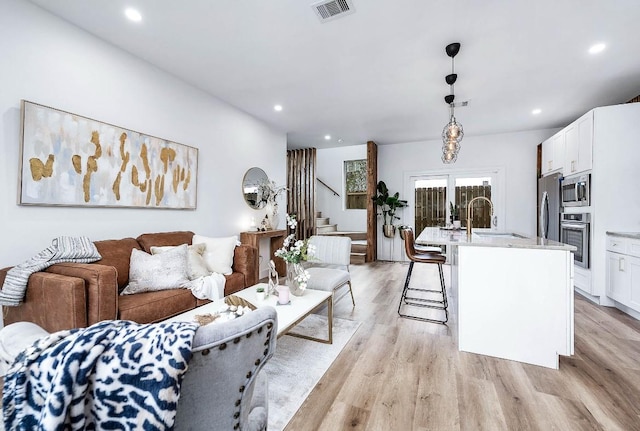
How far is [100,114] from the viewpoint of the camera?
8.75 ft

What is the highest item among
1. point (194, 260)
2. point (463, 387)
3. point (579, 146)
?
point (579, 146)

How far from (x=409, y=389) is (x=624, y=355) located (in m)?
1.91

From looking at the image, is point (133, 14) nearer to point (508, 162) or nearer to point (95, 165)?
point (95, 165)

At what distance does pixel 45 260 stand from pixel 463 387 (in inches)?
121

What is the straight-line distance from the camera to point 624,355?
7.38ft

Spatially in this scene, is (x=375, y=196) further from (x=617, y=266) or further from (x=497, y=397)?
(x=497, y=397)

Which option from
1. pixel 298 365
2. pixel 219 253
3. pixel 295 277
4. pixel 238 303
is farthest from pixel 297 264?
pixel 219 253

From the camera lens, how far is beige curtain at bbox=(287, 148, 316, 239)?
661 centimetres

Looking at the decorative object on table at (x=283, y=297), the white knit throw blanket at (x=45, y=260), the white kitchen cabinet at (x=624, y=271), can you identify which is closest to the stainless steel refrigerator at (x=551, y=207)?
the white kitchen cabinet at (x=624, y=271)

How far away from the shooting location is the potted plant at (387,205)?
6383 millimetres

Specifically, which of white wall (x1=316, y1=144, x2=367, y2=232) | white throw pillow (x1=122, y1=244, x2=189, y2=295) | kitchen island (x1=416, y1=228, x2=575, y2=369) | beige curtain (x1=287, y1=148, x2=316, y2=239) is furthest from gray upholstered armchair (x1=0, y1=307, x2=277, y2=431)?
white wall (x1=316, y1=144, x2=367, y2=232)

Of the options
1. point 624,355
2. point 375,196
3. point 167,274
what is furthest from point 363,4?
point 375,196

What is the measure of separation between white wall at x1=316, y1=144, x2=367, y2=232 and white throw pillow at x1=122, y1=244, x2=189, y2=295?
564cm

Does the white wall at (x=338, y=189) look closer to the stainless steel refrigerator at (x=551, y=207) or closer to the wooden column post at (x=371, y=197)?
the wooden column post at (x=371, y=197)
